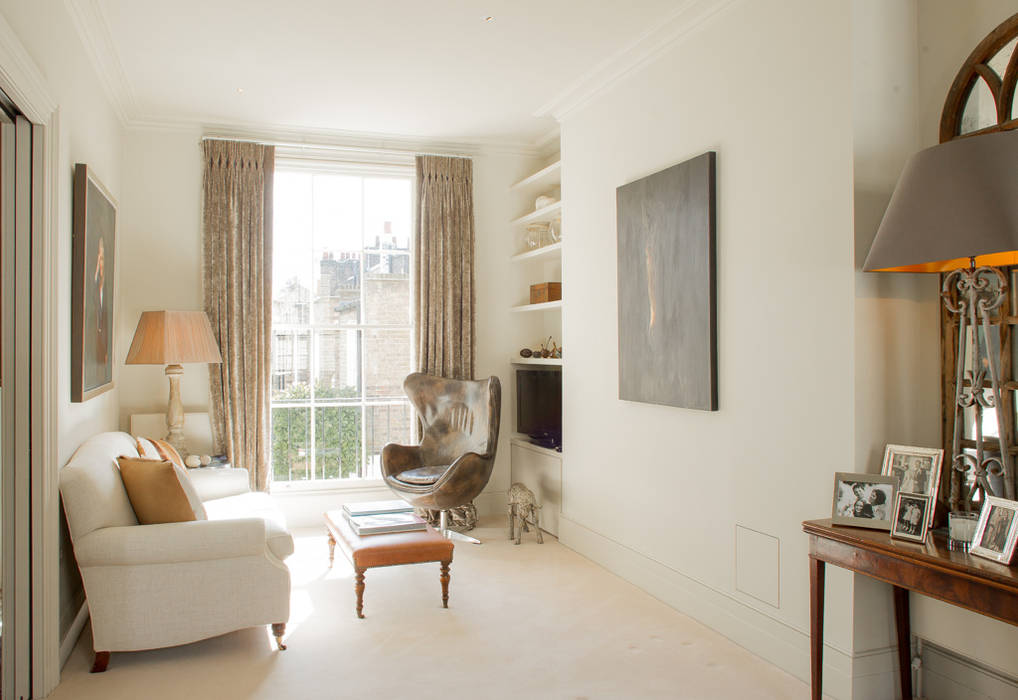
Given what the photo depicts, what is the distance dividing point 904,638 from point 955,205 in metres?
1.56

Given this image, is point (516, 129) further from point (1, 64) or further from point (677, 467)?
point (1, 64)

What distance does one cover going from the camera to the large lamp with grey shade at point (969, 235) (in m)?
1.89

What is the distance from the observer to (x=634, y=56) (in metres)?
3.81

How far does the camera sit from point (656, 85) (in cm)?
370

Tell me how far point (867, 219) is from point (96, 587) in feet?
10.6

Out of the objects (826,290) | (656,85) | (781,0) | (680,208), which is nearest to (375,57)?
(656,85)

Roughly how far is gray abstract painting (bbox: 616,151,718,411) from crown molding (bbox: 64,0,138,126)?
8.99 ft

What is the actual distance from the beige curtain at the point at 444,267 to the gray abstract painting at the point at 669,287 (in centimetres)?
181

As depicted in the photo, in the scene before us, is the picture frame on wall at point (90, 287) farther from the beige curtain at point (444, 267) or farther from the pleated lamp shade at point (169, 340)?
the beige curtain at point (444, 267)

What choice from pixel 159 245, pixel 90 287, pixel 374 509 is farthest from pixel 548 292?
pixel 90 287

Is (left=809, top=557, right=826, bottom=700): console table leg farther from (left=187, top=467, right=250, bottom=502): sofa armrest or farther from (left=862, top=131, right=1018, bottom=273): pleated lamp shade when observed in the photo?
(left=187, top=467, right=250, bottom=502): sofa armrest

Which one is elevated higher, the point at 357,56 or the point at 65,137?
the point at 357,56

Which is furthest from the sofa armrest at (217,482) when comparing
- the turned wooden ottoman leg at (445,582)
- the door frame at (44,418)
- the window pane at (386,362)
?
the turned wooden ottoman leg at (445,582)

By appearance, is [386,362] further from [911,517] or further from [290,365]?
[911,517]
